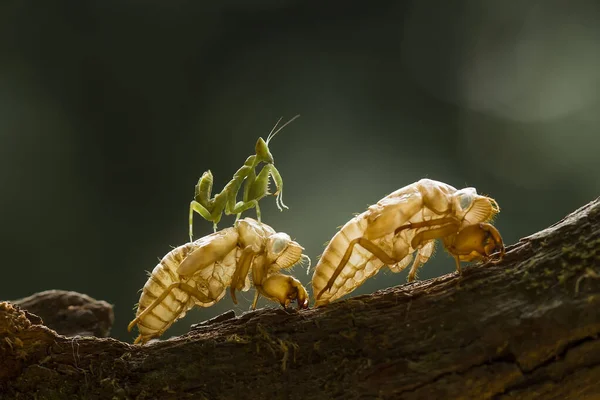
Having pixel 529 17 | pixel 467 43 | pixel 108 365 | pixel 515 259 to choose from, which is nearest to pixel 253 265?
pixel 108 365

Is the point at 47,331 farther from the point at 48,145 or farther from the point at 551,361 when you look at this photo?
the point at 48,145

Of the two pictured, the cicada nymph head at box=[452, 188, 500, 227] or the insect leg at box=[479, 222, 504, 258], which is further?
the cicada nymph head at box=[452, 188, 500, 227]

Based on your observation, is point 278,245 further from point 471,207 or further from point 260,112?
point 260,112

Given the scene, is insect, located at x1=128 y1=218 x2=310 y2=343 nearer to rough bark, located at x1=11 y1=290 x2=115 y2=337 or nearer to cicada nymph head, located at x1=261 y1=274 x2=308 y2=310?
cicada nymph head, located at x1=261 y1=274 x2=308 y2=310

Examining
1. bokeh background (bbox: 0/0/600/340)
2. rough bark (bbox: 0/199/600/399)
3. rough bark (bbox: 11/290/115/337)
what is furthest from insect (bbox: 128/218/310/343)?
bokeh background (bbox: 0/0/600/340)

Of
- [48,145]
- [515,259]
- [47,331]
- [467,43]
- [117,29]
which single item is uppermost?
[117,29]

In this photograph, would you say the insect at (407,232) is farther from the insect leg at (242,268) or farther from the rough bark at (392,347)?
the insect leg at (242,268)
